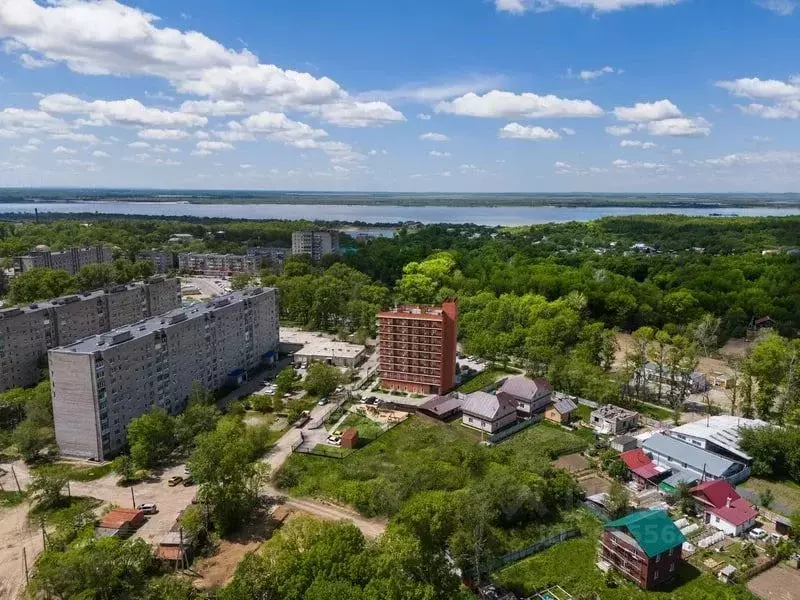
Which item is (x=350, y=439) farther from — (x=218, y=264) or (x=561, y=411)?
(x=218, y=264)

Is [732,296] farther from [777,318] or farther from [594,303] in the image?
[594,303]

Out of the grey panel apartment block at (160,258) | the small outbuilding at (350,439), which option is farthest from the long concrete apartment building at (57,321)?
the grey panel apartment block at (160,258)

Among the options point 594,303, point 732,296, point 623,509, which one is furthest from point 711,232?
point 623,509

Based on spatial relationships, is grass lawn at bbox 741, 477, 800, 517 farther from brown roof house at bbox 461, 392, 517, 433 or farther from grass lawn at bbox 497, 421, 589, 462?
brown roof house at bbox 461, 392, 517, 433

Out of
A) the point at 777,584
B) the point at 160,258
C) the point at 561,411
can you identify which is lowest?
the point at 777,584

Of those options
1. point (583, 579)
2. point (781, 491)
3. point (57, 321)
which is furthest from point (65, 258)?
point (781, 491)

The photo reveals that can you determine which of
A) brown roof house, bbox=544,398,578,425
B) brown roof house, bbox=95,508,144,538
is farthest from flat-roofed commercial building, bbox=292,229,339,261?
brown roof house, bbox=95,508,144,538

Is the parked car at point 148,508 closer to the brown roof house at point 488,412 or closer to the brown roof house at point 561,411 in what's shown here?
the brown roof house at point 488,412
